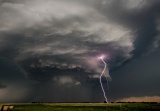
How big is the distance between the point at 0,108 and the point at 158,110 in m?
87.7

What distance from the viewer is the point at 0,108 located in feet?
288

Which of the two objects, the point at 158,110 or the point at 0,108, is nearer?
the point at 0,108

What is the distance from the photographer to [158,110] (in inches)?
5281
